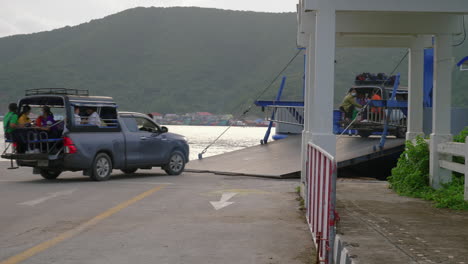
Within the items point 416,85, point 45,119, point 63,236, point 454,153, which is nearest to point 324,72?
point 454,153

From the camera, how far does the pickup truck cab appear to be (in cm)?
1639

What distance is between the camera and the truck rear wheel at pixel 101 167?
16895 millimetres

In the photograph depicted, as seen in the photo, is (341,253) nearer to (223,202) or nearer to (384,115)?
(223,202)

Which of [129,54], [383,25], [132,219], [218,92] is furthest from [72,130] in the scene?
[129,54]

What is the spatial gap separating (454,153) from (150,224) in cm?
506

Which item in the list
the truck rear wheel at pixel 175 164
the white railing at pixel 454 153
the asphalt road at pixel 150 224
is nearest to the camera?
the asphalt road at pixel 150 224

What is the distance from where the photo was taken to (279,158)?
74.6ft

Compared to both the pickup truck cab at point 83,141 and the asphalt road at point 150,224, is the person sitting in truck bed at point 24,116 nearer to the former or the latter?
the pickup truck cab at point 83,141

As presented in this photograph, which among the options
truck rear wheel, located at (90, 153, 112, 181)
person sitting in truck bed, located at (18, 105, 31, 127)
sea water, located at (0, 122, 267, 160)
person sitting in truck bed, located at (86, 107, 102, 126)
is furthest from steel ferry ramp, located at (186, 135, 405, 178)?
sea water, located at (0, 122, 267, 160)

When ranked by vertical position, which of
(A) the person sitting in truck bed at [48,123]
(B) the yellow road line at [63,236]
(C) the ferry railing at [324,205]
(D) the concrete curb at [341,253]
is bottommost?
(B) the yellow road line at [63,236]

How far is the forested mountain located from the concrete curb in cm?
9385

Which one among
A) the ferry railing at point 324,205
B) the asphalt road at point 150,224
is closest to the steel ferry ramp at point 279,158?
the asphalt road at point 150,224

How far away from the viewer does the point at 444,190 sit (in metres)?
11.0

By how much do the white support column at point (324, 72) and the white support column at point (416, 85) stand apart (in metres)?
4.58
